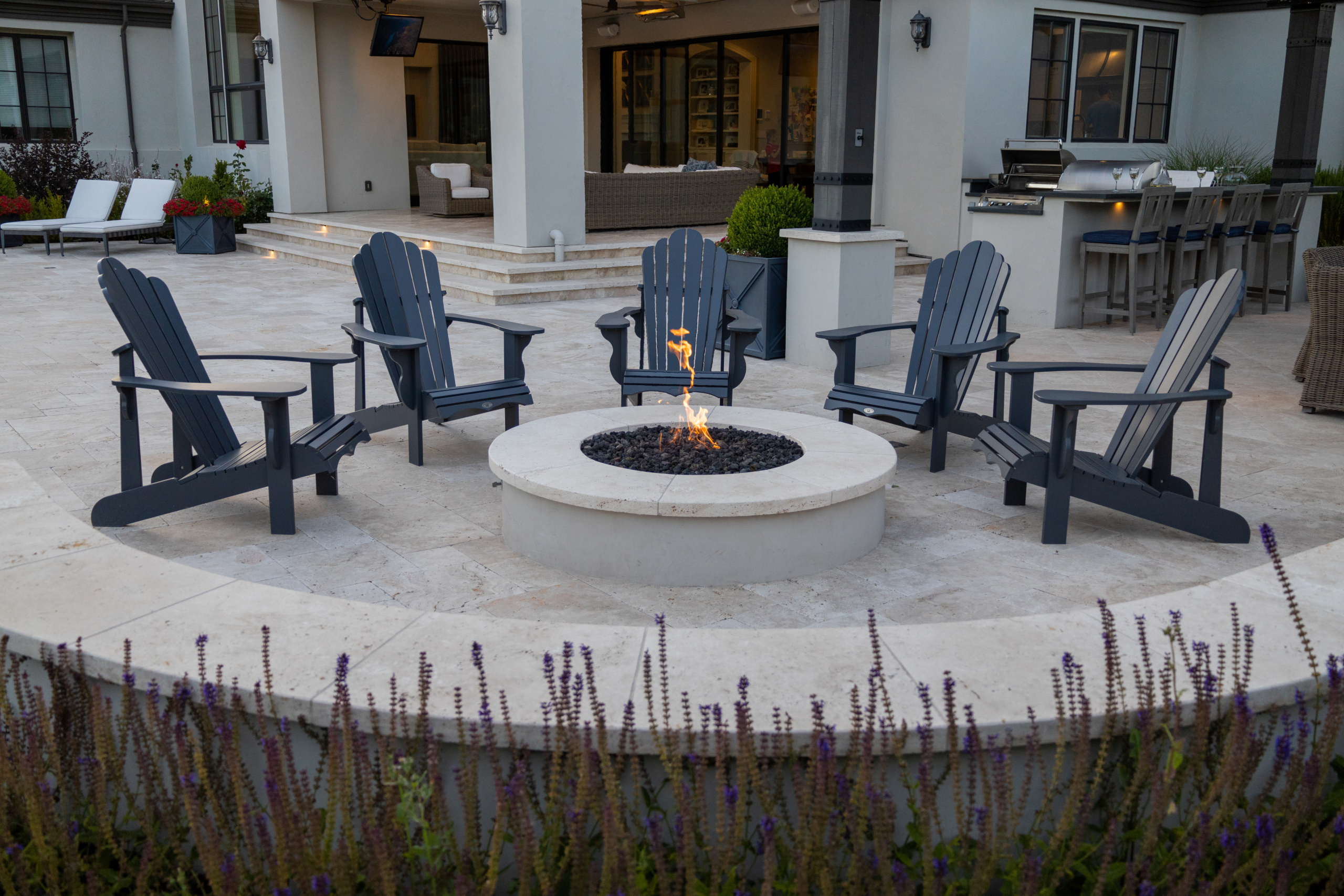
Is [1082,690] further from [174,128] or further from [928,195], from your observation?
[174,128]

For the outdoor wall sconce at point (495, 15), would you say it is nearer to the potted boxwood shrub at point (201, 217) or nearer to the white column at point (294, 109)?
the white column at point (294, 109)

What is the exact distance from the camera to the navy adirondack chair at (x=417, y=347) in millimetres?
4395

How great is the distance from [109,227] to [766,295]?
886cm

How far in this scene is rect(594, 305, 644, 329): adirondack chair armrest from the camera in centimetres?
489

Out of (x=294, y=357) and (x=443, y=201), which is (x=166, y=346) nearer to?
(x=294, y=357)

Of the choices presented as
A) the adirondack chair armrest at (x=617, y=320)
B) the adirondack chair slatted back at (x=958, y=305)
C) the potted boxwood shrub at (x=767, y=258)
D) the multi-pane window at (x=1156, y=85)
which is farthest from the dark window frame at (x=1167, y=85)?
the adirondack chair armrest at (x=617, y=320)

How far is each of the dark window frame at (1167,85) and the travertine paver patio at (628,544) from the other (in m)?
6.31

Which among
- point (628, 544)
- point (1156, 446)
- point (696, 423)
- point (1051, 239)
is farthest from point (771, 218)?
point (628, 544)

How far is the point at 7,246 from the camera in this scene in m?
13.4

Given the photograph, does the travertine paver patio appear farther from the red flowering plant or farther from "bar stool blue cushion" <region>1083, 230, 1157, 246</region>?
the red flowering plant

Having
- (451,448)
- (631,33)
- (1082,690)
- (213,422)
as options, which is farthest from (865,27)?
(631,33)

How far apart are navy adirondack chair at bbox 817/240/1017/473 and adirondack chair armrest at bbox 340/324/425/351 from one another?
163 cm

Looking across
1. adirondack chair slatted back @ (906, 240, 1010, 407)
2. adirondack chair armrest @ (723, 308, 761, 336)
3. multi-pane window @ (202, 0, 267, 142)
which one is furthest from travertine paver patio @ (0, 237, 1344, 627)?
multi-pane window @ (202, 0, 267, 142)

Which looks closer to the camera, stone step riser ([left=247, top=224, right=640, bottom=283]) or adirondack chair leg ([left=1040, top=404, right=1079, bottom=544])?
adirondack chair leg ([left=1040, top=404, right=1079, bottom=544])
